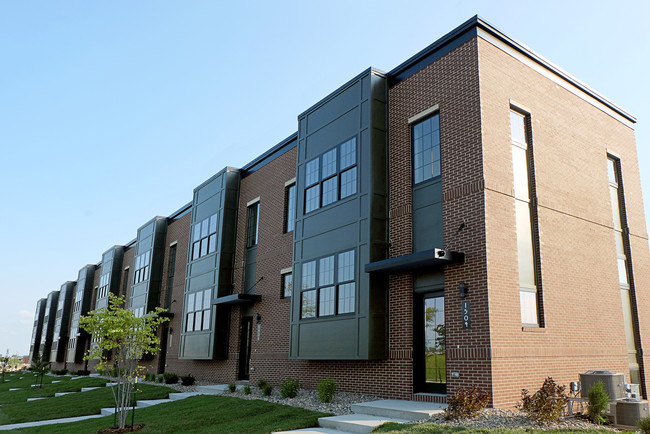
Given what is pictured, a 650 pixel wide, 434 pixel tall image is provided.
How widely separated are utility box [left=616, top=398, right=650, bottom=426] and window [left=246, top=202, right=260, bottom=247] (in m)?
14.5

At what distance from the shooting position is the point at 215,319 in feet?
71.9

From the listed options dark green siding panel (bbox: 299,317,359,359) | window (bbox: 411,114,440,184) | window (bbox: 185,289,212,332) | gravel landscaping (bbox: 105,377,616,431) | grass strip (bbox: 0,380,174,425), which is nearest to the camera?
gravel landscaping (bbox: 105,377,616,431)

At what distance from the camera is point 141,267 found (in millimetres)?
33094

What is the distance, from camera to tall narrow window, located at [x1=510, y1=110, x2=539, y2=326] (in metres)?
12.0

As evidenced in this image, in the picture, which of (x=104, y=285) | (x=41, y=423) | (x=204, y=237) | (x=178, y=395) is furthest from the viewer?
(x=104, y=285)

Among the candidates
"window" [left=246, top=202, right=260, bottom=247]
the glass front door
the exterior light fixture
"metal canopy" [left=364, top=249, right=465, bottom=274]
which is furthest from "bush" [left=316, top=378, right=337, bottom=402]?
"window" [left=246, top=202, right=260, bottom=247]

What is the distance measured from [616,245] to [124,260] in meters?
35.0

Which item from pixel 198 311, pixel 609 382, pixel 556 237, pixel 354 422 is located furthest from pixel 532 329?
pixel 198 311

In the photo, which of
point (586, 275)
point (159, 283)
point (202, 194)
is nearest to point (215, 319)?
point (202, 194)

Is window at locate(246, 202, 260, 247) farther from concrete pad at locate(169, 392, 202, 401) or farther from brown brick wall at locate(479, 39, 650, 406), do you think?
brown brick wall at locate(479, 39, 650, 406)

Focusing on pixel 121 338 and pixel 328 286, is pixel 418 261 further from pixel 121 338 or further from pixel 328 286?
pixel 121 338

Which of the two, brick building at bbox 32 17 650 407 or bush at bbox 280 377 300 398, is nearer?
brick building at bbox 32 17 650 407

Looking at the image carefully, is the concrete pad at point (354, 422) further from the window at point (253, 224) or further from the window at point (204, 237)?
the window at point (204, 237)

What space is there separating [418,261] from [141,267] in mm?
25633
